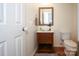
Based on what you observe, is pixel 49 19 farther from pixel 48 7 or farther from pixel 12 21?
pixel 12 21

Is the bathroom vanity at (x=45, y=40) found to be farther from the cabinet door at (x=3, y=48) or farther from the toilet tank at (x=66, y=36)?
the cabinet door at (x=3, y=48)

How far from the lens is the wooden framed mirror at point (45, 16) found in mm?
1079

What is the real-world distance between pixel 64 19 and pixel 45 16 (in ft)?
0.60

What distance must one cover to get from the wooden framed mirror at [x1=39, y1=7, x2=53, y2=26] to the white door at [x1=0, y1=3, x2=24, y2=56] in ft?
0.63

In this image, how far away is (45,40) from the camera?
1160 mm

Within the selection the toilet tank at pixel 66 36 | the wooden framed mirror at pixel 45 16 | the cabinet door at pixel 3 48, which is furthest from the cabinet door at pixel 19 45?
the toilet tank at pixel 66 36

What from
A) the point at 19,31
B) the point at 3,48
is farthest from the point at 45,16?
the point at 3,48

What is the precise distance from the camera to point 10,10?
3.20 ft

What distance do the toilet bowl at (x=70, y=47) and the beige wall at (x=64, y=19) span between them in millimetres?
47

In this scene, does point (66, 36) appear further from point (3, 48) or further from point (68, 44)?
point (3, 48)

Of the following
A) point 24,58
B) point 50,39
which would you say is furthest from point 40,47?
point 24,58

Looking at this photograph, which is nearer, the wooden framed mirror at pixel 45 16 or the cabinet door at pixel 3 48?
the cabinet door at pixel 3 48

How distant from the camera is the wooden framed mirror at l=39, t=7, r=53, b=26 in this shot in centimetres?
108

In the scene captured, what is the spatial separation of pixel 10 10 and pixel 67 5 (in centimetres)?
50
